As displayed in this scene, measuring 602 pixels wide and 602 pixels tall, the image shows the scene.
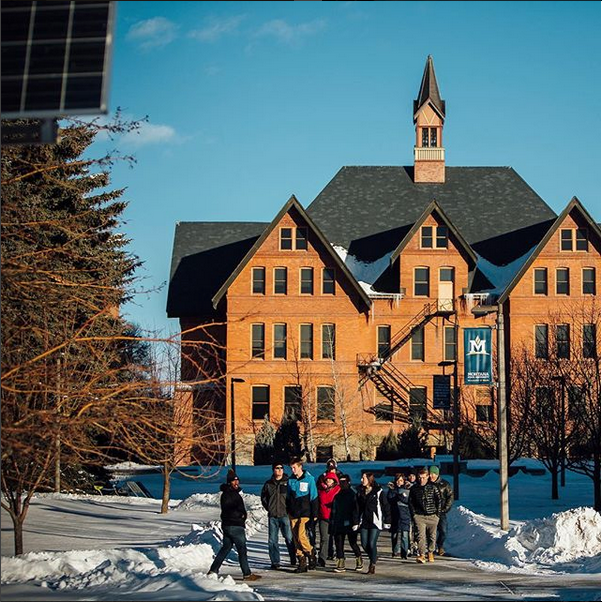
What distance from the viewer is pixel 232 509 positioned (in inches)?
749

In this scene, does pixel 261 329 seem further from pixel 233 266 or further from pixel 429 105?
pixel 429 105

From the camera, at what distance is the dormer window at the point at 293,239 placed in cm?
6150

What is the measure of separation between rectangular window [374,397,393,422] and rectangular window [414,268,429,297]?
5968 mm

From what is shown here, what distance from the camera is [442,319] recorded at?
6312 cm

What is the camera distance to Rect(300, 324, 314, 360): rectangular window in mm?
62406

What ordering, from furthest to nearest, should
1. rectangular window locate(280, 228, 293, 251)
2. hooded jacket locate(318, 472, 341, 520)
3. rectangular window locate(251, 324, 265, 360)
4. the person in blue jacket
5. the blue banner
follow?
rectangular window locate(251, 324, 265, 360) < rectangular window locate(280, 228, 293, 251) < the blue banner < hooded jacket locate(318, 472, 341, 520) < the person in blue jacket

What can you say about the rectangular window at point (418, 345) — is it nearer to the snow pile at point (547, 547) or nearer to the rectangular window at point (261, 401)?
the rectangular window at point (261, 401)

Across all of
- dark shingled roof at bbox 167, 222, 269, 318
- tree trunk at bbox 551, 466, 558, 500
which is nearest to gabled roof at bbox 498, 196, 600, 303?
dark shingled roof at bbox 167, 222, 269, 318

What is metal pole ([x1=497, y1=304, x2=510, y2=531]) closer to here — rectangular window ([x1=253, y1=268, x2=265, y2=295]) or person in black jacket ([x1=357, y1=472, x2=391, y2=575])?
person in black jacket ([x1=357, y1=472, x2=391, y2=575])

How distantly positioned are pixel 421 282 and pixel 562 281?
743cm

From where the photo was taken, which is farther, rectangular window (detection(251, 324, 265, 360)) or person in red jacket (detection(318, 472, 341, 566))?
rectangular window (detection(251, 324, 265, 360))

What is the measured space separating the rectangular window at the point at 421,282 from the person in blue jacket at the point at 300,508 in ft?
139

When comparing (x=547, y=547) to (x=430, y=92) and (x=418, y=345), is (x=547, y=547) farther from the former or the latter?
(x=430, y=92)

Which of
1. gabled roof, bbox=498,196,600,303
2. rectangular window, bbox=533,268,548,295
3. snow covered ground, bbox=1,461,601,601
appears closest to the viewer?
snow covered ground, bbox=1,461,601,601
